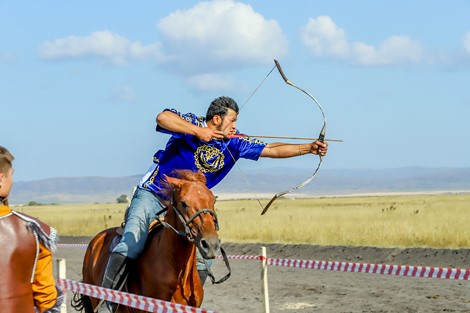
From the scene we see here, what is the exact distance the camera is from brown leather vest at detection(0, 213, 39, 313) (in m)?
4.84

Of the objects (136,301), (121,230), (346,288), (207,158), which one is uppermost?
(207,158)

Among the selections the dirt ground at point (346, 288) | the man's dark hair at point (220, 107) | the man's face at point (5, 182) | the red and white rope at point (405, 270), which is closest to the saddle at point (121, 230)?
the man's dark hair at point (220, 107)

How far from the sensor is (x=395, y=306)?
1306 cm

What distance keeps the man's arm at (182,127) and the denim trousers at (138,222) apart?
75 cm

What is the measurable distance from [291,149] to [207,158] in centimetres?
93

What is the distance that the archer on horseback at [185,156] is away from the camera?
25.0 feet

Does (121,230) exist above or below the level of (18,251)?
above

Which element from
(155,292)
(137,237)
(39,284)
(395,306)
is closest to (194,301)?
(155,292)

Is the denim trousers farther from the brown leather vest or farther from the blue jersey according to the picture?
the brown leather vest

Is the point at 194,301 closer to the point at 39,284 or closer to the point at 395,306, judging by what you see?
the point at 39,284

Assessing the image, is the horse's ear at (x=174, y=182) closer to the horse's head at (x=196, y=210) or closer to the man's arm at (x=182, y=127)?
the horse's head at (x=196, y=210)

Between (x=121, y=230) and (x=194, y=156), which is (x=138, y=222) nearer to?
(x=121, y=230)

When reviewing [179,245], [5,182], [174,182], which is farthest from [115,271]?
[5,182]

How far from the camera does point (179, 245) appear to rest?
286 inches
